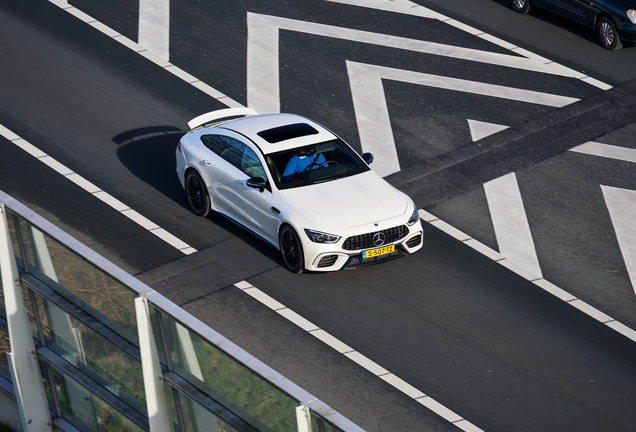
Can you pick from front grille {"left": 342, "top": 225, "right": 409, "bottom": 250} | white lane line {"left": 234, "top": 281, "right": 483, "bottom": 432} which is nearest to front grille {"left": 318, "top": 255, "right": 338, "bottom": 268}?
front grille {"left": 342, "top": 225, "right": 409, "bottom": 250}

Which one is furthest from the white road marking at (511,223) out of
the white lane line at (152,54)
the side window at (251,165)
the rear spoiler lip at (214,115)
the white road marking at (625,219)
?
the white lane line at (152,54)

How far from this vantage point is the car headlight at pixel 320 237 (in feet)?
39.6

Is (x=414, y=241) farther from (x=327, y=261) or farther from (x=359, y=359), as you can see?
(x=359, y=359)

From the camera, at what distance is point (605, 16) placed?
1914 cm

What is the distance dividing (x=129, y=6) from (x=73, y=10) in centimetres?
122

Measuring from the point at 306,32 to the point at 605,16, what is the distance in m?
6.27

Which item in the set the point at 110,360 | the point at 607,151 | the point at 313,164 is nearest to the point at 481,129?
the point at 607,151

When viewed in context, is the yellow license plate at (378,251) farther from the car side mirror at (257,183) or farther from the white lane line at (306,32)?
the white lane line at (306,32)

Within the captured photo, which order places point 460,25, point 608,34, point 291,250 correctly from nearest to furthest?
point 291,250 < point 608,34 < point 460,25

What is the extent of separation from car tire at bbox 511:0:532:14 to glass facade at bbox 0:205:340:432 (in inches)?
614

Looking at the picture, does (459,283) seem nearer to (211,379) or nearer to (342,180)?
(342,180)

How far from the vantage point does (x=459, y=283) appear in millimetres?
12539

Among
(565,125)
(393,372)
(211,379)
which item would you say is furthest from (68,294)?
(565,125)

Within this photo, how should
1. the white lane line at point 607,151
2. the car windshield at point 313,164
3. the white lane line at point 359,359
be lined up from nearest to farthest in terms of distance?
1. the white lane line at point 359,359
2. the car windshield at point 313,164
3. the white lane line at point 607,151
